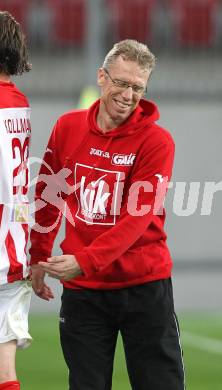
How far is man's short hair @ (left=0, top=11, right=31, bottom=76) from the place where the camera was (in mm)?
4766

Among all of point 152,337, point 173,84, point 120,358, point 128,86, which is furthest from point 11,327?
point 173,84

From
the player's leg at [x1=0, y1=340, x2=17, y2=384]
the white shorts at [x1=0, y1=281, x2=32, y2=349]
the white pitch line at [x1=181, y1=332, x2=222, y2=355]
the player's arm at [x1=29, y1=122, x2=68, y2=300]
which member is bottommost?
the white pitch line at [x1=181, y1=332, x2=222, y2=355]

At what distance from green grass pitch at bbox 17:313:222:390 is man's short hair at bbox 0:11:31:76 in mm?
2763

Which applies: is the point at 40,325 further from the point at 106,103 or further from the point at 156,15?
the point at 106,103

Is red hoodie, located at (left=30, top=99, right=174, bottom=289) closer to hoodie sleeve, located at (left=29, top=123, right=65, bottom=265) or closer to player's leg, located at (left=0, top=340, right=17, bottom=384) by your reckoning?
hoodie sleeve, located at (left=29, top=123, right=65, bottom=265)

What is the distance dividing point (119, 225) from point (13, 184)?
1.55 feet

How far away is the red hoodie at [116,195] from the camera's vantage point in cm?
465

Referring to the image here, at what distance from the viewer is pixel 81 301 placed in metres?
4.89

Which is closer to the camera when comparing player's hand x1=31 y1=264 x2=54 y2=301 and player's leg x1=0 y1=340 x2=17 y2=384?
player's leg x1=0 y1=340 x2=17 y2=384

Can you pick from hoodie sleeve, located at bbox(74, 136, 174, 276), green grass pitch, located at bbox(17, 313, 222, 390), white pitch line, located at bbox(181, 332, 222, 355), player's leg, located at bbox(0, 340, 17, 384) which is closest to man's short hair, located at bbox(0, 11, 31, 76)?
hoodie sleeve, located at bbox(74, 136, 174, 276)

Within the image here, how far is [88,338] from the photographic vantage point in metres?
4.88

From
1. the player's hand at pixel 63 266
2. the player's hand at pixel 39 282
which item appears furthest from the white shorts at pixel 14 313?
the player's hand at pixel 63 266

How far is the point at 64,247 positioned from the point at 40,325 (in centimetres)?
489

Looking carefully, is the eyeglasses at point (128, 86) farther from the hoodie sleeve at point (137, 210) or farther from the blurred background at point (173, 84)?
the blurred background at point (173, 84)
